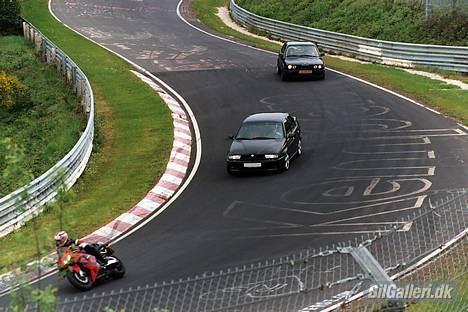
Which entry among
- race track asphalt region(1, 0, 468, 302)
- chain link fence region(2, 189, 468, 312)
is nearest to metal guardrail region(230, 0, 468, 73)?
race track asphalt region(1, 0, 468, 302)

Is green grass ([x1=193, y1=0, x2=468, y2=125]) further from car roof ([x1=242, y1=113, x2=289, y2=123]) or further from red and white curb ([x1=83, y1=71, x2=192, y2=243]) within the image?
red and white curb ([x1=83, y1=71, x2=192, y2=243])

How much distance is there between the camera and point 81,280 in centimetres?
1294

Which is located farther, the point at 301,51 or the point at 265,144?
the point at 301,51

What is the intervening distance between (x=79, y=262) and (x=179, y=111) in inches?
642

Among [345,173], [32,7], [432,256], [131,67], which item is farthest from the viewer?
[32,7]

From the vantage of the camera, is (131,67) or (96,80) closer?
(96,80)

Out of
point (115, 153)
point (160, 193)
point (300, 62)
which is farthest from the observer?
point (300, 62)

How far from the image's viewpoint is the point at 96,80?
3488cm

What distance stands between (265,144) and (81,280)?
29.5ft

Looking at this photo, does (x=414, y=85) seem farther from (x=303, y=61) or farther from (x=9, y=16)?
(x=9, y=16)

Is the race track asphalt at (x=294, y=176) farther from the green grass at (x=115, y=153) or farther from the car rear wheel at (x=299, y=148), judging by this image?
the green grass at (x=115, y=153)

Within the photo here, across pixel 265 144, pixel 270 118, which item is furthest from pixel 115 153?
pixel 265 144

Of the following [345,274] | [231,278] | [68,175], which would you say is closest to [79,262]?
[231,278]

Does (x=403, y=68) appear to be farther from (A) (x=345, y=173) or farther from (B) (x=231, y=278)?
(B) (x=231, y=278)
